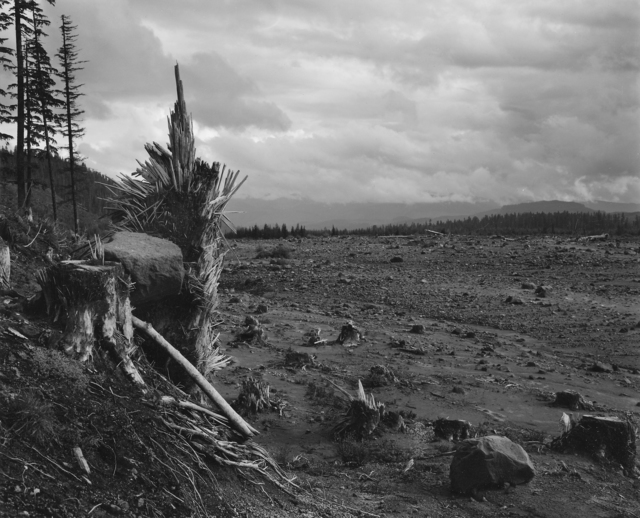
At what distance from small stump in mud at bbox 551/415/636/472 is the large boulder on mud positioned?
4.40 metres

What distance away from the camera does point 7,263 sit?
7.20m

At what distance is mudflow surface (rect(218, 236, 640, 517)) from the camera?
542cm

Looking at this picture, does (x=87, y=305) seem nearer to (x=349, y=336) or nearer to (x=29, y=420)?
(x=29, y=420)

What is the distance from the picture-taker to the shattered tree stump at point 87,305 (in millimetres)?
3975

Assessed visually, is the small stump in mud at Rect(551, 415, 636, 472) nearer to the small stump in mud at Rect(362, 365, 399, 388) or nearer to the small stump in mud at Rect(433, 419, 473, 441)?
the small stump in mud at Rect(433, 419, 473, 441)

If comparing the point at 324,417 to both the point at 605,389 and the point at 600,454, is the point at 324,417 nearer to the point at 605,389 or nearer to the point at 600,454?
the point at 600,454

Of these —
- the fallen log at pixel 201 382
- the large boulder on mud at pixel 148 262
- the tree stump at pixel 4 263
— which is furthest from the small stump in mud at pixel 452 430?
the tree stump at pixel 4 263

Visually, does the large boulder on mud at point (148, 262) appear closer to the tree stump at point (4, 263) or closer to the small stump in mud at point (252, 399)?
the small stump in mud at point (252, 399)

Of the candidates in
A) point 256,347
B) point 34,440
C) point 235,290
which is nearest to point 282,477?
point 34,440

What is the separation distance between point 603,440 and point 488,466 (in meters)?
1.69

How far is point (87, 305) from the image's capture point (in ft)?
13.2

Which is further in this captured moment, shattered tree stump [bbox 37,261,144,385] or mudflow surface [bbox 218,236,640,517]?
mudflow surface [bbox 218,236,640,517]

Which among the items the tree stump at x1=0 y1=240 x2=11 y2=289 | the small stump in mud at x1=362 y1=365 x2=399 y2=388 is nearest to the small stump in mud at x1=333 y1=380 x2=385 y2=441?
the small stump in mud at x1=362 y1=365 x2=399 y2=388

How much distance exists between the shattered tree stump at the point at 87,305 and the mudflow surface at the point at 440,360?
2.04m
